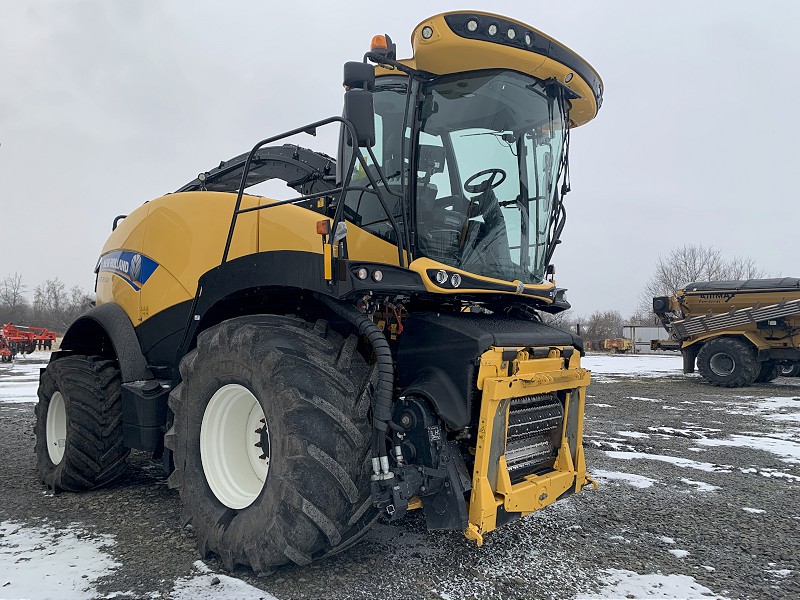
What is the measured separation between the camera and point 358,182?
3.62 meters

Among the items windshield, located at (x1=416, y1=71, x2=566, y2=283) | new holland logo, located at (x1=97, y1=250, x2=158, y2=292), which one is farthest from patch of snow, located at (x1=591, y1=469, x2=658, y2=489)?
new holland logo, located at (x1=97, y1=250, x2=158, y2=292)

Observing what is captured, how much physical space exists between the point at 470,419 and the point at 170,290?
2.45 m

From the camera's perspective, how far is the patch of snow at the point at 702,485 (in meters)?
4.85

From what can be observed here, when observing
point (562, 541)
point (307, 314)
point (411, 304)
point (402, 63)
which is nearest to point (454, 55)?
point (402, 63)

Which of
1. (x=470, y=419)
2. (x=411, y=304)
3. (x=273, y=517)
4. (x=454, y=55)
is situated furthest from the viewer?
(x=411, y=304)

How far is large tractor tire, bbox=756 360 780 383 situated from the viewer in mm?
14625

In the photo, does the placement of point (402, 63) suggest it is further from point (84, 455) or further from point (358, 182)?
point (84, 455)

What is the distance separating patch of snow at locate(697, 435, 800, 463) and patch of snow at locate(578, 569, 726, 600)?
4.04 metres

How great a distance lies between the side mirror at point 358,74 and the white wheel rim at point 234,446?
5.56 ft

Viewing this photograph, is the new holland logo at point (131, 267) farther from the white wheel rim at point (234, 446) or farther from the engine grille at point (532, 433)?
the engine grille at point (532, 433)

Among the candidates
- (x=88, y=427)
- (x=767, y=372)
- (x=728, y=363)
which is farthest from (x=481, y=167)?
(x=767, y=372)

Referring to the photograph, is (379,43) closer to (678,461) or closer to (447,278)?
(447,278)

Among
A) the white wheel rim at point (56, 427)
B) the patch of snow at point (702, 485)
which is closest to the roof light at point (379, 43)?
the white wheel rim at point (56, 427)

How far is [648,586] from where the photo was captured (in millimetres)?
2922
